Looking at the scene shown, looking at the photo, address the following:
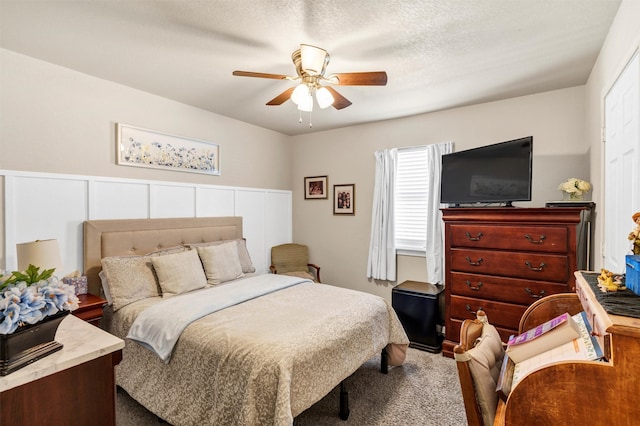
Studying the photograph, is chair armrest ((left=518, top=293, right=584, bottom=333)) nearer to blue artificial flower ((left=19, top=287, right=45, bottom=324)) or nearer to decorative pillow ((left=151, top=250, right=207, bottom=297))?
blue artificial flower ((left=19, top=287, right=45, bottom=324))

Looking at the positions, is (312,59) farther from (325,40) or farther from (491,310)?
(491,310)

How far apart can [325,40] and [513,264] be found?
2429 mm

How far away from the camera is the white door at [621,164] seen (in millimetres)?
1549

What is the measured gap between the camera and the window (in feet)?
13.0

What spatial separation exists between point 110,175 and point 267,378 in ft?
8.26

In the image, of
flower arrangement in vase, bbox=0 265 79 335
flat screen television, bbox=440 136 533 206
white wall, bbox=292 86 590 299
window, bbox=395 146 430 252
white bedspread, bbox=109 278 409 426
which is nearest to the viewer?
flower arrangement in vase, bbox=0 265 79 335

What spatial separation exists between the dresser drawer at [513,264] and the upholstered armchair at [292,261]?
2156mm

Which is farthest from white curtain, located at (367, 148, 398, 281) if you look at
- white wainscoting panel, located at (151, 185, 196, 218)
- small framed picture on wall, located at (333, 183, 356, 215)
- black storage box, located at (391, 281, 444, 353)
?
white wainscoting panel, located at (151, 185, 196, 218)

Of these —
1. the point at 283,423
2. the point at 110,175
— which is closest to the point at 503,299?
the point at 283,423

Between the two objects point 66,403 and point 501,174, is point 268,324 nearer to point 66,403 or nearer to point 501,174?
point 66,403

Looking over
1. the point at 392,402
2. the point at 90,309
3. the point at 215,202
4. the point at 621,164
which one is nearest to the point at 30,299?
the point at 90,309

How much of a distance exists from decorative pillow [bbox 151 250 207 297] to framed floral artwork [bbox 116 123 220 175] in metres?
1.06

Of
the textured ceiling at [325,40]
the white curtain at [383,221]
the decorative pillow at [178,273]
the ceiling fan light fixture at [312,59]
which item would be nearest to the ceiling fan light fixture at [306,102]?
the ceiling fan light fixture at [312,59]

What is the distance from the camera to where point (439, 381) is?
273 centimetres
